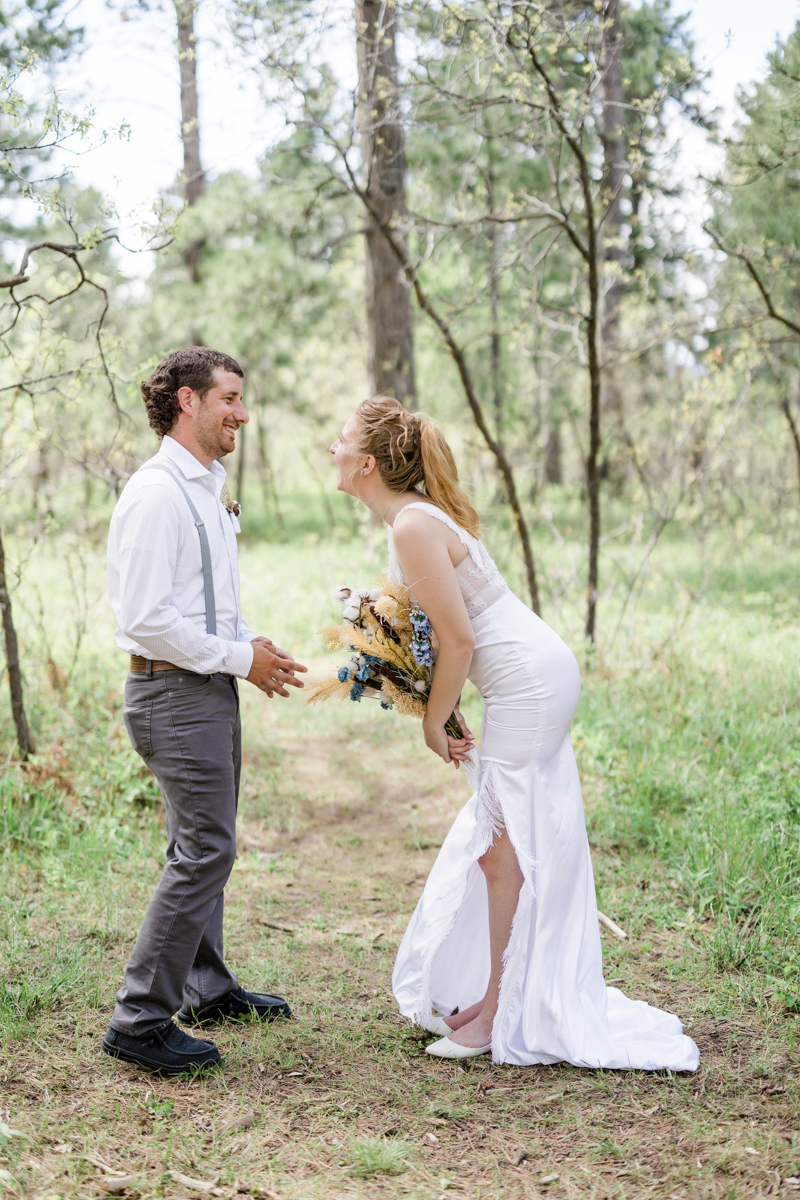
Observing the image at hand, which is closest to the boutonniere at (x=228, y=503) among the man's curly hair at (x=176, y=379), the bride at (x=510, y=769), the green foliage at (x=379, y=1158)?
the man's curly hair at (x=176, y=379)

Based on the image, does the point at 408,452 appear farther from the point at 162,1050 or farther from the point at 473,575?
the point at 162,1050

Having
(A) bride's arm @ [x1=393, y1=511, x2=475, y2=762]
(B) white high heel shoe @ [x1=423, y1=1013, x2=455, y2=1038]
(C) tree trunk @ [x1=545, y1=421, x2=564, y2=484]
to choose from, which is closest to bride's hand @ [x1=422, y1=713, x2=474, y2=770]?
(A) bride's arm @ [x1=393, y1=511, x2=475, y2=762]

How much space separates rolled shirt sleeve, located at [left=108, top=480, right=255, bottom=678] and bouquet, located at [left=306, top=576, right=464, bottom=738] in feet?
1.29

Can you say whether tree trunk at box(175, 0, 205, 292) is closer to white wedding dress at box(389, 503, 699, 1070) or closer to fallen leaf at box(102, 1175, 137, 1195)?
white wedding dress at box(389, 503, 699, 1070)

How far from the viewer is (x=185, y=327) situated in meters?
14.4

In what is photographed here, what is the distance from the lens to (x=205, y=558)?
3.01 meters

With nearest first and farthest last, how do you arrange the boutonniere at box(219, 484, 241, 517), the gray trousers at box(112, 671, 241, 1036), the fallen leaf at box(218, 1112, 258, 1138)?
1. the fallen leaf at box(218, 1112, 258, 1138)
2. the gray trousers at box(112, 671, 241, 1036)
3. the boutonniere at box(219, 484, 241, 517)

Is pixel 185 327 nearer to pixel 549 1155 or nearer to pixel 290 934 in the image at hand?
pixel 290 934

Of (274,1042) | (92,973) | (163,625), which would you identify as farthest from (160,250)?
(274,1042)

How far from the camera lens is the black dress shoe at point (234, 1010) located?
3.42 meters

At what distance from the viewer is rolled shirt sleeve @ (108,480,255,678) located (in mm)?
2844

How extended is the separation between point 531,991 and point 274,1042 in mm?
900

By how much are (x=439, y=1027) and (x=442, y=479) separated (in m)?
1.93

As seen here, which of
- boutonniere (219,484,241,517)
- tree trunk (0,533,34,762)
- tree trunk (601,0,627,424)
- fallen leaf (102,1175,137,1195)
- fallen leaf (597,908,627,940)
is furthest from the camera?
A: tree trunk (601,0,627,424)
